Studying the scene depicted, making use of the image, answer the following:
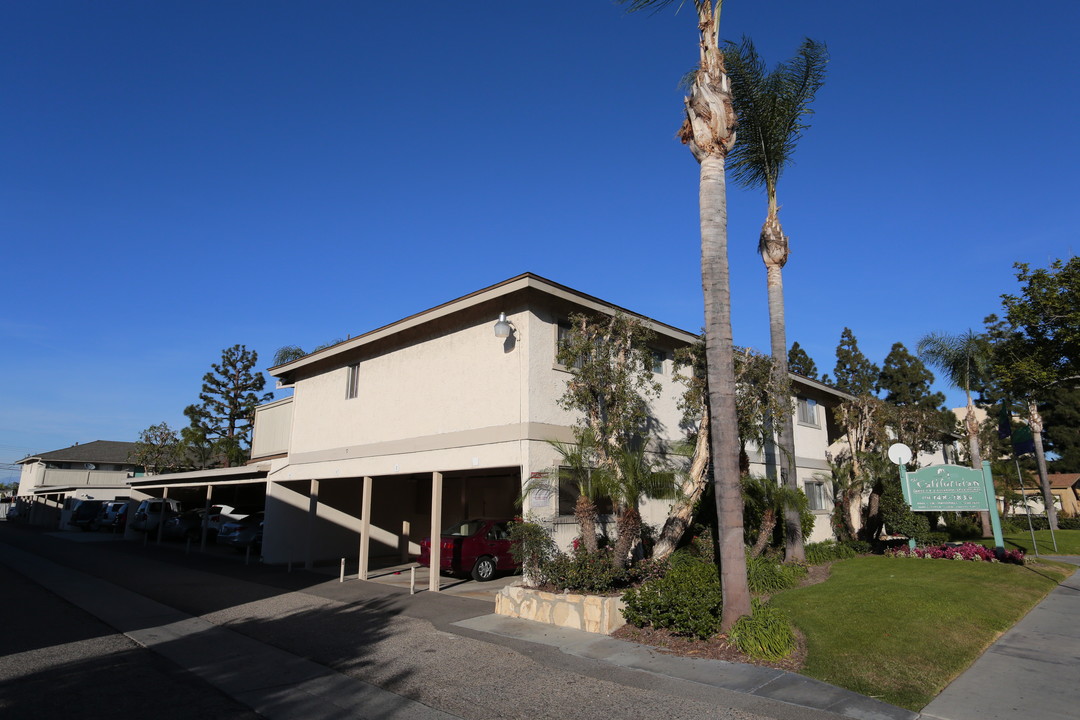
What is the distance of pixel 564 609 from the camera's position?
10539mm

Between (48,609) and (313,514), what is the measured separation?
7.39 metres

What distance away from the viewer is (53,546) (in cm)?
2678

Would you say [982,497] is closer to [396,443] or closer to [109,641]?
[396,443]

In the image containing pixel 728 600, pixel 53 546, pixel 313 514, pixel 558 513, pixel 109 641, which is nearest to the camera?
pixel 728 600

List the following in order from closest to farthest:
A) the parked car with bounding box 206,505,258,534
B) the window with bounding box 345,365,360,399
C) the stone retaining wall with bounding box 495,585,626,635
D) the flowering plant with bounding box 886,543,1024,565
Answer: the stone retaining wall with bounding box 495,585,626,635 < the flowering plant with bounding box 886,543,1024,565 < the window with bounding box 345,365,360,399 < the parked car with bounding box 206,505,258,534

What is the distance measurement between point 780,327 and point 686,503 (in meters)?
6.15

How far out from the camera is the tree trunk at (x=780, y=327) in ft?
51.7

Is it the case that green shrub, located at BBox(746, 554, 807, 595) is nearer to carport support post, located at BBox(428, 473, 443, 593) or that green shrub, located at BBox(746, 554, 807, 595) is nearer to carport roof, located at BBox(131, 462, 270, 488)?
carport support post, located at BBox(428, 473, 443, 593)

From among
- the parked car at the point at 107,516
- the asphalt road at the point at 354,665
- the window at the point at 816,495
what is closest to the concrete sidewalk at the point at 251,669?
the asphalt road at the point at 354,665

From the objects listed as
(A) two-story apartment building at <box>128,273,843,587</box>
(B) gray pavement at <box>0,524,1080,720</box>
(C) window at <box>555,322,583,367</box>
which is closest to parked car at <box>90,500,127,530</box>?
(A) two-story apartment building at <box>128,273,843,587</box>

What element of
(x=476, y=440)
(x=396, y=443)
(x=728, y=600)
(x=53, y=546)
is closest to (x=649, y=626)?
(x=728, y=600)

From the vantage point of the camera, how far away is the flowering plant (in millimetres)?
15867

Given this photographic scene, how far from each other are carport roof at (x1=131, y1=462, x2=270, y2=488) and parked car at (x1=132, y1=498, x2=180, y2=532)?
2.51 meters

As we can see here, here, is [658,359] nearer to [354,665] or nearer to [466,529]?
[466,529]
